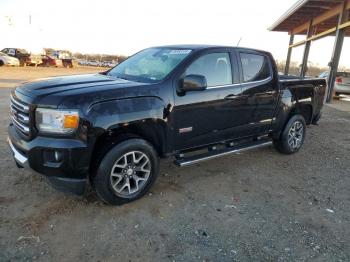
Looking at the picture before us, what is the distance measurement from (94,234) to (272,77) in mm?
3842

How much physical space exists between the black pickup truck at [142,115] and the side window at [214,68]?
0.05 ft

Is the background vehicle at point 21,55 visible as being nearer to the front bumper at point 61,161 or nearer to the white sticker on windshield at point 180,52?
the white sticker on windshield at point 180,52

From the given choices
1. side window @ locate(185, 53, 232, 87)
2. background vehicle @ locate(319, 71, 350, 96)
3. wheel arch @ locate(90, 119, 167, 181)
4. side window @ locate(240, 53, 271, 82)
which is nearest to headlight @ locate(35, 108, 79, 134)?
wheel arch @ locate(90, 119, 167, 181)

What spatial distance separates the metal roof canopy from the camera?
46.3 feet

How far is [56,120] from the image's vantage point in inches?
124

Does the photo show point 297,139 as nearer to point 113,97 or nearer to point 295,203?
point 295,203

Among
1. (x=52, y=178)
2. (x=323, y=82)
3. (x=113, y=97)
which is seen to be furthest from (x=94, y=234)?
(x=323, y=82)

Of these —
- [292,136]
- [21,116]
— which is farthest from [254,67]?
[21,116]

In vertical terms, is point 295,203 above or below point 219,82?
below

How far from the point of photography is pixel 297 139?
607 centimetres

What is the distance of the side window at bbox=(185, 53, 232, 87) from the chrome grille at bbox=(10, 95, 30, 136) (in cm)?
196

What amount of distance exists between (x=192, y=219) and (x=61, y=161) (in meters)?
1.54

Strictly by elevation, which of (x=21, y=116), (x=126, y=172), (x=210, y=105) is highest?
(x=210, y=105)

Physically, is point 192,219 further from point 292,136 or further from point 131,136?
point 292,136
